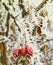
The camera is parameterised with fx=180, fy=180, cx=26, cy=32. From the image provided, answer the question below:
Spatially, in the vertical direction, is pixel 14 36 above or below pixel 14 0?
below

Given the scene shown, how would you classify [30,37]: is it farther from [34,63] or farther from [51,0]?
[51,0]

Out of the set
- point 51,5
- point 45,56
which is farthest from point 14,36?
point 51,5

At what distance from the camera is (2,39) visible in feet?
4.81

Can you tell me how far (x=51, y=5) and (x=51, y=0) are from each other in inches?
1.7

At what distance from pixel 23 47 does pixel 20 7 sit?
0.33m

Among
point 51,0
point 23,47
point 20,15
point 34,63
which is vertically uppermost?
point 51,0

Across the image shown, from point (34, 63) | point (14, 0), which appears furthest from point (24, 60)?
point (14, 0)

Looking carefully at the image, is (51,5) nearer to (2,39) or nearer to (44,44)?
(44,44)

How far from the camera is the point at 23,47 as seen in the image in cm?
145

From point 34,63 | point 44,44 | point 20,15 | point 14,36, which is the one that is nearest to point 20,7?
point 20,15

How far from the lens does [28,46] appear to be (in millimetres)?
1455

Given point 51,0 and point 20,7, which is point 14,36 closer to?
point 20,7

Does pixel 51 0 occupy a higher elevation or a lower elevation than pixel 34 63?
higher

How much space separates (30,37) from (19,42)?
10 centimetres
